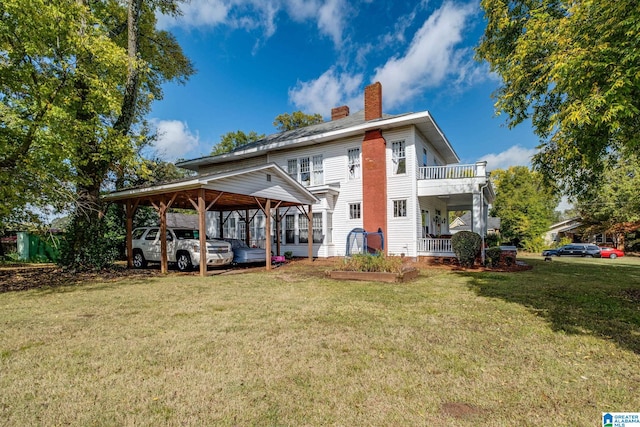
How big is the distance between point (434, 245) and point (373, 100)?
813 cm

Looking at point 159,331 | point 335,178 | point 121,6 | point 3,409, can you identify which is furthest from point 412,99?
point 3,409

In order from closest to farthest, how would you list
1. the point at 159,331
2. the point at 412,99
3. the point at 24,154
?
the point at 159,331 < the point at 24,154 < the point at 412,99

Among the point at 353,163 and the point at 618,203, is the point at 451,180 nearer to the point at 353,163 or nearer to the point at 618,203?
the point at 353,163

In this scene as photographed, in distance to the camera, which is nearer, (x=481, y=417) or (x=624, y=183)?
(x=481, y=417)

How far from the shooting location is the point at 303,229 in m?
18.3

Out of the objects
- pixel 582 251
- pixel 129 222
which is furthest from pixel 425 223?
pixel 582 251

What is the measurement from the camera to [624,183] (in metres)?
30.3

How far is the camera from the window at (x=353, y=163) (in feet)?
55.8

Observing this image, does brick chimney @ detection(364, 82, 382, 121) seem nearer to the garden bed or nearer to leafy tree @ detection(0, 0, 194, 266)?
the garden bed

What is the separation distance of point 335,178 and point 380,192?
282cm

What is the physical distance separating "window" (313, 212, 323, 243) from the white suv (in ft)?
18.2

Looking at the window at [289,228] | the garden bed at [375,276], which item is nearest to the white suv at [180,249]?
the garden bed at [375,276]

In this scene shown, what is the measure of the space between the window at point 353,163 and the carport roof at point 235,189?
2900mm

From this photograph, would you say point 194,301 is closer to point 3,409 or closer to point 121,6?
point 3,409
